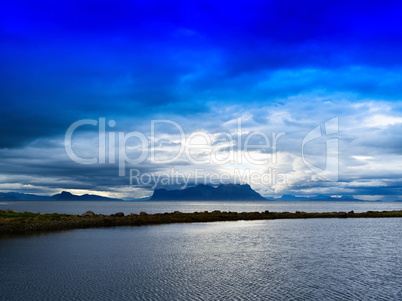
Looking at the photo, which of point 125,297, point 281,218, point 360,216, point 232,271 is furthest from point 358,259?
point 360,216

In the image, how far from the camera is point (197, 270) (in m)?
32.2

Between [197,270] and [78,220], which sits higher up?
[197,270]

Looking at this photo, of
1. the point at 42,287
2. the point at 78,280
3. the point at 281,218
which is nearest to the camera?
the point at 42,287

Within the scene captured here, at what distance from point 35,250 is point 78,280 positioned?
1871 cm

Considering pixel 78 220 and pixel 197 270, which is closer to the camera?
pixel 197 270

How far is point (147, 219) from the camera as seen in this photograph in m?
89.2

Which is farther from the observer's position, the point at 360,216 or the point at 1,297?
the point at 360,216

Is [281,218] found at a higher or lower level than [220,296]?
lower

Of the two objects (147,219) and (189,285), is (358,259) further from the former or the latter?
(147,219)

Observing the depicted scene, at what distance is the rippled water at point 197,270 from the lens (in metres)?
24.5

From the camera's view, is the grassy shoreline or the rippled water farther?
the grassy shoreline

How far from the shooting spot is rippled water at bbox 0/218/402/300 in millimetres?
24500

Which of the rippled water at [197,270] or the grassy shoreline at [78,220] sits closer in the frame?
the rippled water at [197,270]

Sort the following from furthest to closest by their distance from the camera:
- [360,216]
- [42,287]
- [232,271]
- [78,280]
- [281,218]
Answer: [360,216] → [281,218] → [232,271] → [78,280] → [42,287]
